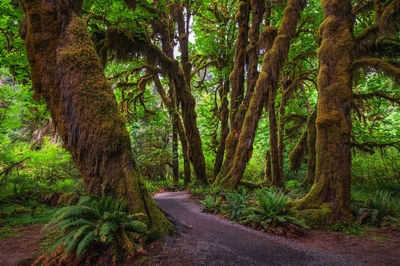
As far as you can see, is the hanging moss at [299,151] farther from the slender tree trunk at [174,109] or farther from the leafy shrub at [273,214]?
the slender tree trunk at [174,109]

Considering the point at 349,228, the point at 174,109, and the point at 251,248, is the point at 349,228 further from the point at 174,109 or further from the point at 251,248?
the point at 174,109

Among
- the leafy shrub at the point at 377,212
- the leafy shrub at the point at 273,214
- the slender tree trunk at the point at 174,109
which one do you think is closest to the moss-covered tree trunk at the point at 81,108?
the leafy shrub at the point at 273,214

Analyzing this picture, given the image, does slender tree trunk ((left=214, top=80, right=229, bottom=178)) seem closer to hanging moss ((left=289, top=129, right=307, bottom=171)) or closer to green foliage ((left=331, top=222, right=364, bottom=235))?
hanging moss ((left=289, top=129, right=307, bottom=171))

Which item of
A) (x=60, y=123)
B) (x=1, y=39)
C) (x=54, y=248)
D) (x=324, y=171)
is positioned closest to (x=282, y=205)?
(x=324, y=171)

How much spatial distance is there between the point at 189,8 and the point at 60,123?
1190 centimetres

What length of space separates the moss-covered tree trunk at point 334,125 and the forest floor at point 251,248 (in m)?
0.65

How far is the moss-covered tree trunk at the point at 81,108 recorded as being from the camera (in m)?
3.58

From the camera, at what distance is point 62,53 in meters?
3.67

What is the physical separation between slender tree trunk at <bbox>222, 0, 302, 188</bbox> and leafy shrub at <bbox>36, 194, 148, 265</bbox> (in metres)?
5.50

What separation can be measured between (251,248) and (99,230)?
8.65 feet

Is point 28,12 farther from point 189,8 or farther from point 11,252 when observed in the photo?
point 189,8

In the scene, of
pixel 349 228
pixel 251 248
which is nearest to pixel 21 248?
pixel 251 248

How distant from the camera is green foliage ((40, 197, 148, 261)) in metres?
2.74

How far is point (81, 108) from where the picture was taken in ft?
11.9
